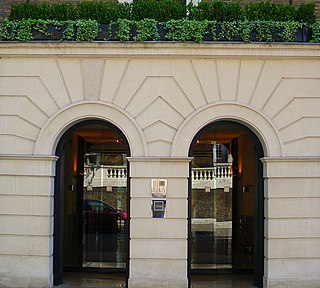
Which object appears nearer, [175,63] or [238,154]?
[175,63]

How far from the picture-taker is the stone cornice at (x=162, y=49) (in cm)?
1214

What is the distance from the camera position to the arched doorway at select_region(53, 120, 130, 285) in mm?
15195

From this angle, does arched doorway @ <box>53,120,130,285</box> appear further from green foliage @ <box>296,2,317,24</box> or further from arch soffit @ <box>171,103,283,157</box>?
green foliage @ <box>296,2,317,24</box>

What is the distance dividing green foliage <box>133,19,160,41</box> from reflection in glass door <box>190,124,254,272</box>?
3662 millimetres

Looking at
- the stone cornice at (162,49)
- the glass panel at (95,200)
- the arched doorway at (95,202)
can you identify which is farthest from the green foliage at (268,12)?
the glass panel at (95,200)

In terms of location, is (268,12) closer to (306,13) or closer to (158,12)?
(306,13)

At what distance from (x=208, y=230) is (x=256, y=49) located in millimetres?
5668

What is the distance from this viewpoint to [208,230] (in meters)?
15.7

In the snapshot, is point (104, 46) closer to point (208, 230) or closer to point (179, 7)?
point (179, 7)

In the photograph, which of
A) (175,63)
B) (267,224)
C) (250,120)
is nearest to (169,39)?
(175,63)

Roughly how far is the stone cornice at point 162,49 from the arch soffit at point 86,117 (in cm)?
114

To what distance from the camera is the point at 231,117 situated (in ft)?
40.7

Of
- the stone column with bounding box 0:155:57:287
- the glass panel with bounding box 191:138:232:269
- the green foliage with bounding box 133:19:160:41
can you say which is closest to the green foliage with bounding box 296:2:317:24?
the green foliage with bounding box 133:19:160:41

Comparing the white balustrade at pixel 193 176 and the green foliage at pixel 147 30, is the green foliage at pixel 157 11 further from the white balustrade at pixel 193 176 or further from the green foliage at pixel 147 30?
the white balustrade at pixel 193 176
